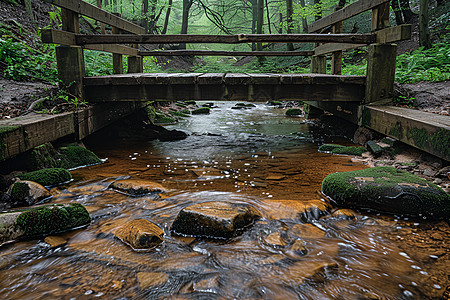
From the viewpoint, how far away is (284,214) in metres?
3.28

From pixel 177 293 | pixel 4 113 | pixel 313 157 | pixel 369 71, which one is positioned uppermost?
pixel 369 71

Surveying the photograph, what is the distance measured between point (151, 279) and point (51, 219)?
1.29 m

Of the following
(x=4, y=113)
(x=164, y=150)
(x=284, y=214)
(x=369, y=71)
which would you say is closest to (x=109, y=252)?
(x=284, y=214)

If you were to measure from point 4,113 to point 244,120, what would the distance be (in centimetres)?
728

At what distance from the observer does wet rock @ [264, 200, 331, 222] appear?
3.24 m

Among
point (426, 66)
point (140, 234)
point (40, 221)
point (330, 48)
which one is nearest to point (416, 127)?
point (140, 234)

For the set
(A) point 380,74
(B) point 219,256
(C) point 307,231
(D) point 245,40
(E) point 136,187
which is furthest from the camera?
(A) point 380,74

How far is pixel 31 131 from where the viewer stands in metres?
3.90

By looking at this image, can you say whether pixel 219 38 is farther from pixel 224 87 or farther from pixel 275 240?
pixel 275 240

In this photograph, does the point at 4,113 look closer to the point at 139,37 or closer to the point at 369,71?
the point at 139,37

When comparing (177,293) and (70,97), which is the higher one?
(70,97)

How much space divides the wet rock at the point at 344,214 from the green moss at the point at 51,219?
105 inches

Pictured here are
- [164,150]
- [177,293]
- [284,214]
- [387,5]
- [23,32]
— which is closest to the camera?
[177,293]

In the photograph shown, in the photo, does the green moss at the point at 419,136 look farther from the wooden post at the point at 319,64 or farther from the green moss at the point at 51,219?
the wooden post at the point at 319,64
